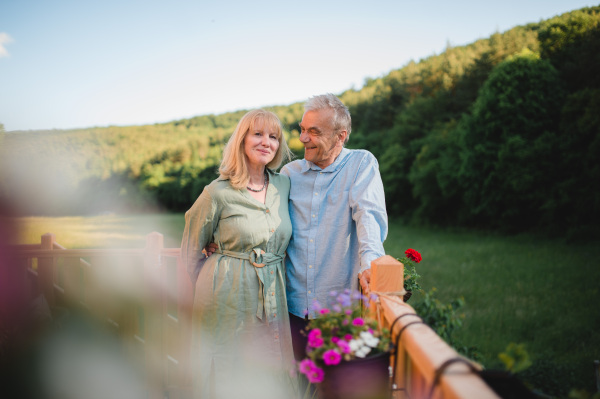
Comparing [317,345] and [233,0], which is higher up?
[233,0]

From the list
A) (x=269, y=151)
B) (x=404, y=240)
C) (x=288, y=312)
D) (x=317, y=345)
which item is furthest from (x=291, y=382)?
(x=404, y=240)

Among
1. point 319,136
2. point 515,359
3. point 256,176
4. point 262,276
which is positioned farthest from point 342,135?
point 515,359

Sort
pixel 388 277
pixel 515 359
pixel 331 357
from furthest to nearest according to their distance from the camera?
pixel 388 277 → pixel 331 357 → pixel 515 359

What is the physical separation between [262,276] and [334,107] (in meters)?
1.13

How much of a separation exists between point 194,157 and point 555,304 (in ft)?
135

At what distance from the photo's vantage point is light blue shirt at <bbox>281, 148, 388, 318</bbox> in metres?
2.35

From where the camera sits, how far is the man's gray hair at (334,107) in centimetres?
247

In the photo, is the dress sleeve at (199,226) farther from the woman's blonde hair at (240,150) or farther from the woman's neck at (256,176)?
the woman's neck at (256,176)

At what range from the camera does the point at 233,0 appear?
17.5 metres

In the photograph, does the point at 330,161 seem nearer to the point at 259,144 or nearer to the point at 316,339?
the point at 259,144

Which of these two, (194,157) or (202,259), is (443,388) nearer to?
(202,259)

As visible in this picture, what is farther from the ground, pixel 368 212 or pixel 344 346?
pixel 368 212

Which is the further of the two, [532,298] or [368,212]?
[532,298]

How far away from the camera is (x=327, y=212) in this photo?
2.42 metres
